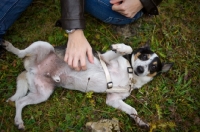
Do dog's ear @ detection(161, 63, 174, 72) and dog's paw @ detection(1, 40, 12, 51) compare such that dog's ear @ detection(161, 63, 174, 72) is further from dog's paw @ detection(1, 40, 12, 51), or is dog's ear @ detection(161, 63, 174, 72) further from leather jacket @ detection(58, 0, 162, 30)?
dog's paw @ detection(1, 40, 12, 51)

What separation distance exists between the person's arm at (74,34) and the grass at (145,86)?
0.95 meters

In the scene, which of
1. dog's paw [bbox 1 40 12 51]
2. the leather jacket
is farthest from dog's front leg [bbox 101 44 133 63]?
dog's paw [bbox 1 40 12 51]

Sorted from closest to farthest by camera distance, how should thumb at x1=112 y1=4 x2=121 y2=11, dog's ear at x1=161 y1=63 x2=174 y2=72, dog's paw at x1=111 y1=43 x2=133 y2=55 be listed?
dog's paw at x1=111 y1=43 x2=133 y2=55 → thumb at x1=112 y1=4 x2=121 y2=11 → dog's ear at x1=161 y1=63 x2=174 y2=72

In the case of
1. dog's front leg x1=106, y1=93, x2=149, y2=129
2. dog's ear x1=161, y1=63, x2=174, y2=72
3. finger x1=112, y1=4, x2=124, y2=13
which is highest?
finger x1=112, y1=4, x2=124, y2=13

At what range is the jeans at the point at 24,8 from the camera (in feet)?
11.4

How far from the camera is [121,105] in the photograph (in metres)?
3.80

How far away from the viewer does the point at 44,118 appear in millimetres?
3764

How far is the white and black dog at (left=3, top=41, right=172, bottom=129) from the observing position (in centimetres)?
360

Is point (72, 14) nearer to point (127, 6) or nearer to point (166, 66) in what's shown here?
point (127, 6)

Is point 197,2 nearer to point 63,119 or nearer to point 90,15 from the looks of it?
point 90,15

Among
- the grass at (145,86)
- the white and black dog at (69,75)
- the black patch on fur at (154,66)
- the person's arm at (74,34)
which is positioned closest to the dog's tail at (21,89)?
the white and black dog at (69,75)

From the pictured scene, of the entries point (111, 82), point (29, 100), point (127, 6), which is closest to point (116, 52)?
point (111, 82)

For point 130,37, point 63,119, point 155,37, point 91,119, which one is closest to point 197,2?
point 155,37

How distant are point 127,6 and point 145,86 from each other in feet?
4.47
